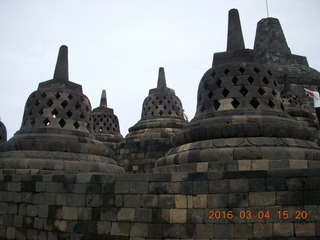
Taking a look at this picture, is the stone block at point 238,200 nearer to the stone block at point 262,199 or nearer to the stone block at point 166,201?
the stone block at point 262,199

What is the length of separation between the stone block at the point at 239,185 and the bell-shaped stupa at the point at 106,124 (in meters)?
12.2

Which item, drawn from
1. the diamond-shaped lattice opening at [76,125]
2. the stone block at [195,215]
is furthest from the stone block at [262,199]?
the diamond-shaped lattice opening at [76,125]

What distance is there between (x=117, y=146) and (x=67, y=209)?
27.7ft

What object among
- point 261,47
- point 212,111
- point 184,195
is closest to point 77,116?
point 212,111

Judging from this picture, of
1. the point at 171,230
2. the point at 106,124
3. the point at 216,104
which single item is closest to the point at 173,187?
the point at 171,230

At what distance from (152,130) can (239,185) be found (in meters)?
9.29

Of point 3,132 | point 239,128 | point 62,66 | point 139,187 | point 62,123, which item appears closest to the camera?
point 139,187

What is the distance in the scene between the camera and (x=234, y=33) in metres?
7.73

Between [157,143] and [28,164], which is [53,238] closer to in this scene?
[28,164]

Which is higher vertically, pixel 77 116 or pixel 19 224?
pixel 77 116

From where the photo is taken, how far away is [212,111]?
6824 mm

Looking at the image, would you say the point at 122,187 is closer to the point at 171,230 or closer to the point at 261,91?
the point at 171,230

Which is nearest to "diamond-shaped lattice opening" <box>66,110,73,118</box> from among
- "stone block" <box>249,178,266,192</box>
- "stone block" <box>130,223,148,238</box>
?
"stone block" <box>130,223,148,238</box>

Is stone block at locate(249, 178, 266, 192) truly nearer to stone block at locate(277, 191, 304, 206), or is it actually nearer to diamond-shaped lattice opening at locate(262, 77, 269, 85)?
stone block at locate(277, 191, 304, 206)
